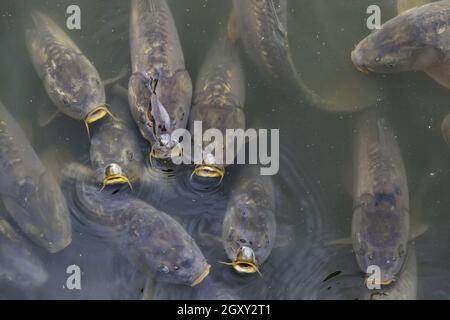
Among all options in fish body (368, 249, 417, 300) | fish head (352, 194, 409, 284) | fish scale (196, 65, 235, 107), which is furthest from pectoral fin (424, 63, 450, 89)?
fish scale (196, 65, 235, 107)

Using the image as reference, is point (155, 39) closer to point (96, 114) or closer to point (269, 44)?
point (96, 114)

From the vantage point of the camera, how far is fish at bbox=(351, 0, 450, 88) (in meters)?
5.10

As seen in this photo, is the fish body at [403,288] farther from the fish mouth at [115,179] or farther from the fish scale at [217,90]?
the fish mouth at [115,179]

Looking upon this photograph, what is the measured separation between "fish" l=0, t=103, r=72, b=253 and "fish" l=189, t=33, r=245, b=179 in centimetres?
115

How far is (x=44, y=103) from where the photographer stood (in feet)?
17.0

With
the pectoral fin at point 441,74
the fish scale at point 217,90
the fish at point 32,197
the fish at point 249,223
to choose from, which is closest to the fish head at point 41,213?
the fish at point 32,197

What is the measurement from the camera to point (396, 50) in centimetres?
516

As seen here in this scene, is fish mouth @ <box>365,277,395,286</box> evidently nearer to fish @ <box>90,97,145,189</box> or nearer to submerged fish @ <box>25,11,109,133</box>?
fish @ <box>90,97,145,189</box>

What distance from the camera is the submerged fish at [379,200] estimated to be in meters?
4.46

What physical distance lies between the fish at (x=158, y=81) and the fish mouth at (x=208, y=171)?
26 cm

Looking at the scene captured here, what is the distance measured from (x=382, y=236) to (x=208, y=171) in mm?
1465

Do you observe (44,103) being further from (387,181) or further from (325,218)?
(387,181)

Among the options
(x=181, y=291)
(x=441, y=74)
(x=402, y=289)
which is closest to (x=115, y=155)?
(x=181, y=291)
